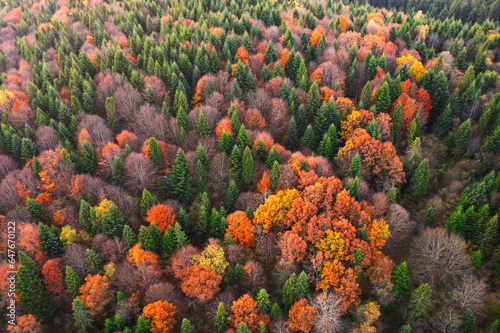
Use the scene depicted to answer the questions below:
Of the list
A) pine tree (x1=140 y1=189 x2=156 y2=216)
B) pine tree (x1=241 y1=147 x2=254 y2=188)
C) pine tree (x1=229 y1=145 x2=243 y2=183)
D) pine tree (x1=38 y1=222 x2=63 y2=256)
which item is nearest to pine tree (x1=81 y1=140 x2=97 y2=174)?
pine tree (x1=38 y1=222 x2=63 y2=256)

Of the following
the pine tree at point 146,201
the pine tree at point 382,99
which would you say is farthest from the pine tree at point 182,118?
the pine tree at point 382,99

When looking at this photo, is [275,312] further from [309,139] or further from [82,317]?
[309,139]

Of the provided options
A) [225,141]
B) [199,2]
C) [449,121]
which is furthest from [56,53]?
[449,121]

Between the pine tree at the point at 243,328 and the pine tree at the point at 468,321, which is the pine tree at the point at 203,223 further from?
the pine tree at the point at 468,321

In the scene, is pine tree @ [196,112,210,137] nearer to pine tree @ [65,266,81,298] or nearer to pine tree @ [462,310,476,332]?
pine tree @ [65,266,81,298]

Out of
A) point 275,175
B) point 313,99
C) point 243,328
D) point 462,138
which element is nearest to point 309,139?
point 313,99
